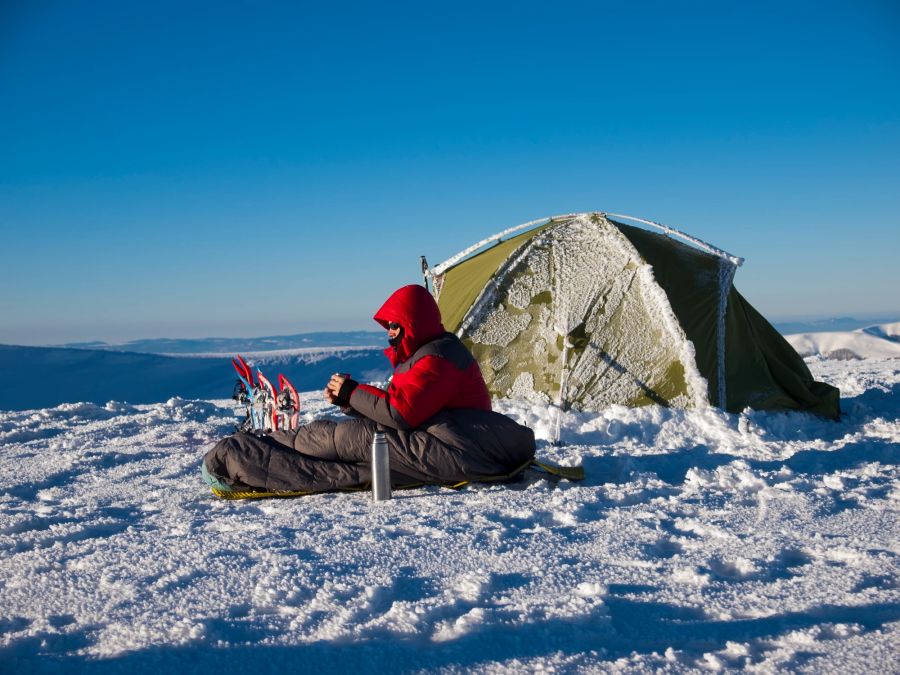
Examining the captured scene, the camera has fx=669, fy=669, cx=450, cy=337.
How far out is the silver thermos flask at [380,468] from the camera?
15.2ft

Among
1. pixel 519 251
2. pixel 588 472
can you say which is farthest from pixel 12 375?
pixel 588 472

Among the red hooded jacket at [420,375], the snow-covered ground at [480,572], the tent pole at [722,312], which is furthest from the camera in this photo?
the tent pole at [722,312]

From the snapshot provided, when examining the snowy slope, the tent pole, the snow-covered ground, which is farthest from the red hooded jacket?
the snowy slope

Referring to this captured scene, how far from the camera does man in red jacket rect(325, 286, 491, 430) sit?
4766 mm

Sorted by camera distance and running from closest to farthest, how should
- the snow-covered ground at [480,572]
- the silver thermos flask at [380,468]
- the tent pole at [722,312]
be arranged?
the snow-covered ground at [480,572], the silver thermos flask at [380,468], the tent pole at [722,312]

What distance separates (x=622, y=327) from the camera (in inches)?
316

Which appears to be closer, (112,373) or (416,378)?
(416,378)

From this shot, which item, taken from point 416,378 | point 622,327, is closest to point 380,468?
point 416,378

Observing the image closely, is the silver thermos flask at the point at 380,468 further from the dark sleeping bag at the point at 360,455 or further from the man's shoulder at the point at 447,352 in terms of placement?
the man's shoulder at the point at 447,352

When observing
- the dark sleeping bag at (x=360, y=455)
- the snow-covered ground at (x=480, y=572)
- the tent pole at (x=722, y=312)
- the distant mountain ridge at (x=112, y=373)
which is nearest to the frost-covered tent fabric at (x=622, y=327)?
the tent pole at (x=722, y=312)

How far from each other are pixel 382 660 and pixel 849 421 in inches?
286

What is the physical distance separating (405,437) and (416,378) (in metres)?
0.44

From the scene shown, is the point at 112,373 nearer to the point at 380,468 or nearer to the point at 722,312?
the point at 722,312

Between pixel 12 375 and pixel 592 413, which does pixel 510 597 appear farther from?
pixel 12 375
